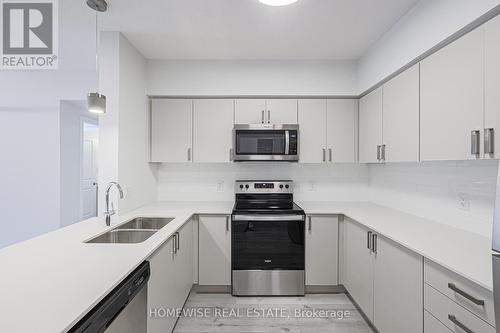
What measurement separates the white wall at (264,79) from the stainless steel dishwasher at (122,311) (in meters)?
2.05

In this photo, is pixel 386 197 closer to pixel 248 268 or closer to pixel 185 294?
pixel 248 268

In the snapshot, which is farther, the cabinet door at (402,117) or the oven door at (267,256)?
the oven door at (267,256)

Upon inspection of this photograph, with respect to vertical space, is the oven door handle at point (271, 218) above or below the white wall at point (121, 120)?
below

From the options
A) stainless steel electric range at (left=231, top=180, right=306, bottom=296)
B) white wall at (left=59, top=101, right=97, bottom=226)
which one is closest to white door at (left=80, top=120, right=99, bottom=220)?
white wall at (left=59, top=101, right=97, bottom=226)

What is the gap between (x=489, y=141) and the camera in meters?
1.28

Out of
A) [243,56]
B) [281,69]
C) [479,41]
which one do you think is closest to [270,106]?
[281,69]

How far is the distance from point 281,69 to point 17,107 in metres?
3.37

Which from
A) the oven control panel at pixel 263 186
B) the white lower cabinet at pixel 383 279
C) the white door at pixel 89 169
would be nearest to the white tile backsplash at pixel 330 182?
the oven control panel at pixel 263 186

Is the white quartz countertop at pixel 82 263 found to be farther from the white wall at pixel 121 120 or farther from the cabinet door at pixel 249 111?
the cabinet door at pixel 249 111

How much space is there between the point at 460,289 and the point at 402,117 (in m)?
1.35

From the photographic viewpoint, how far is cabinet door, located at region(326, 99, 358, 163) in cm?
296

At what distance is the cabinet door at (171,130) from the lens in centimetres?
296

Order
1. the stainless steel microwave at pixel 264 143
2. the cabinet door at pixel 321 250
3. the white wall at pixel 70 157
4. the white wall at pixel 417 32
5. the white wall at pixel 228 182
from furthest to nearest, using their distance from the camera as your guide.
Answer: the white wall at pixel 70 157 → the white wall at pixel 228 182 → the stainless steel microwave at pixel 264 143 → the cabinet door at pixel 321 250 → the white wall at pixel 417 32

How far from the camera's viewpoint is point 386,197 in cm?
284
